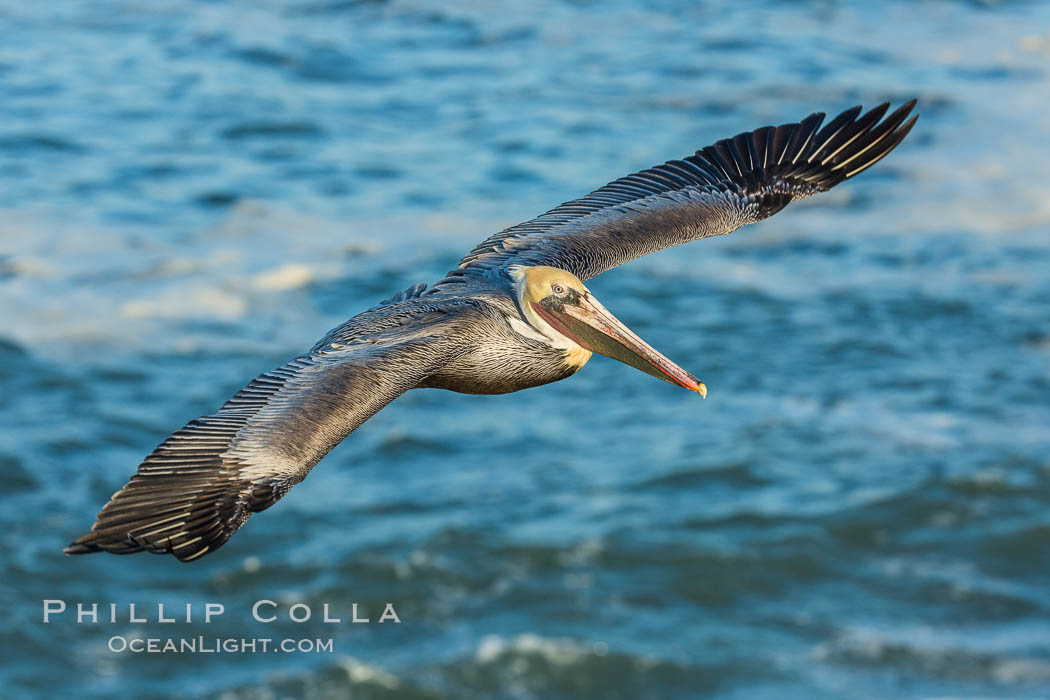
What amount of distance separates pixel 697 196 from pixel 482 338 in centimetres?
463

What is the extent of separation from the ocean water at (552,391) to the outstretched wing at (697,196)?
50.8 metres

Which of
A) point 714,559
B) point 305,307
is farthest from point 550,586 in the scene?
point 305,307

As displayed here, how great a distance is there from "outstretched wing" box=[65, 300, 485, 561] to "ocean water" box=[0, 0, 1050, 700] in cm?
5553

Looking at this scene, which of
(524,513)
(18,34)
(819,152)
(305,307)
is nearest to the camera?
(819,152)

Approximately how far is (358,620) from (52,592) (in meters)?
15.3

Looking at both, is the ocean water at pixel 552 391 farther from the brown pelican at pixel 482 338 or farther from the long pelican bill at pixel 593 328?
the long pelican bill at pixel 593 328

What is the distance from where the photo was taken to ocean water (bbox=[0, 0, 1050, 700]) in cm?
7231

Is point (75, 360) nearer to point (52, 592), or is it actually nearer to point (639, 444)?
point (52, 592)

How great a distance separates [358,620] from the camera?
73.8 meters

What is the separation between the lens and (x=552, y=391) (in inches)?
3270

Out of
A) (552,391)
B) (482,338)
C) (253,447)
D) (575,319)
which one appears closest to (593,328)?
(575,319)

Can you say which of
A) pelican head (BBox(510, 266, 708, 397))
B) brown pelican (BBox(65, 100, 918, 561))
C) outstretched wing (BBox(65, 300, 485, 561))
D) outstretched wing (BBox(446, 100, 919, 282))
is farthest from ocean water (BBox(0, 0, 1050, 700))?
outstretched wing (BBox(65, 300, 485, 561))

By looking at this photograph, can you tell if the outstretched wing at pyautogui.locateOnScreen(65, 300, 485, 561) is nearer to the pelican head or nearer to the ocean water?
the pelican head

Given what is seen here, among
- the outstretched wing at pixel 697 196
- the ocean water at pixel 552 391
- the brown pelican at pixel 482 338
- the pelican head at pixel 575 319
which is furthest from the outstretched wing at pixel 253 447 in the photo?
the ocean water at pixel 552 391
